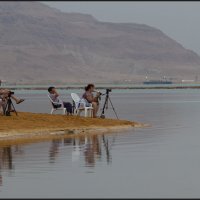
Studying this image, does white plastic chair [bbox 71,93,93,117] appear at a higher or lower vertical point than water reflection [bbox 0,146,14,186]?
higher

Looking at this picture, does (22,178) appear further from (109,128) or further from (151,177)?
(109,128)

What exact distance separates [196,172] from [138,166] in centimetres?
134

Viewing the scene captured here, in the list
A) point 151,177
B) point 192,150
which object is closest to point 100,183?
point 151,177

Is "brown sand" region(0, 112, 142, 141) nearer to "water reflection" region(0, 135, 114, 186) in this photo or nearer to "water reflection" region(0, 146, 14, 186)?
"water reflection" region(0, 135, 114, 186)

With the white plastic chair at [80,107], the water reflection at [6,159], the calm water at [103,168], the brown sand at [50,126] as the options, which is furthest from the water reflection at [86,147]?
the white plastic chair at [80,107]

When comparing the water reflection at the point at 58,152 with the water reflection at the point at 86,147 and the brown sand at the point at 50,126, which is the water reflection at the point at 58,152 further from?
the brown sand at the point at 50,126

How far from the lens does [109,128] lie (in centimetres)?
2603

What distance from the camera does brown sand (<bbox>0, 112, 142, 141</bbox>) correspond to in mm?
23250

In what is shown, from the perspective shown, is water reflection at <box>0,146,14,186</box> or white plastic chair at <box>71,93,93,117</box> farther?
white plastic chair at <box>71,93,93,117</box>

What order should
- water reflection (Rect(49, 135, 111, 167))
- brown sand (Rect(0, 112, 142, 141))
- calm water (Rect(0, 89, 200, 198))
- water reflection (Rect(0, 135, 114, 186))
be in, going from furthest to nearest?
brown sand (Rect(0, 112, 142, 141)) < water reflection (Rect(49, 135, 111, 167)) < water reflection (Rect(0, 135, 114, 186)) < calm water (Rect(0, 89, 200, 198))

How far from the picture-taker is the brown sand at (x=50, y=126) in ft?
76.3

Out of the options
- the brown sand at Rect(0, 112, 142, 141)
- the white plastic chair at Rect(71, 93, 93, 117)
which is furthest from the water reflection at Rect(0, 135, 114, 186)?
the white plastic chair at Rect(71, 93, 93, 117)

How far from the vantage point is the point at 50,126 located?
2483cm

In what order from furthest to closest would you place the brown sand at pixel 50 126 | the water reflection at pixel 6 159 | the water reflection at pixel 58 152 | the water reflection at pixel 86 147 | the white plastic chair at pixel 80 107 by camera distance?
the white plastic chair at pixel 80 107, the brown sand at pixel 50 126, the water reflection at pixel 86 147, the water reflection at pixel 58 152, the water reflection at pixel 6 159
